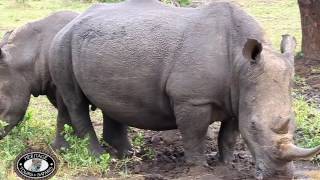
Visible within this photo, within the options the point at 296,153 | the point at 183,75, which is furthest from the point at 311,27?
the point at 296,153

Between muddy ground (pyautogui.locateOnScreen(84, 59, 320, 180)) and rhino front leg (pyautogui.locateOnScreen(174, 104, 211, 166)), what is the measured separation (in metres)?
0.11

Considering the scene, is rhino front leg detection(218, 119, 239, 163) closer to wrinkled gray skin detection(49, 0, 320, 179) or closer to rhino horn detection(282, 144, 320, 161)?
wrinkled gray skin detection(49, 0, 320, 179)

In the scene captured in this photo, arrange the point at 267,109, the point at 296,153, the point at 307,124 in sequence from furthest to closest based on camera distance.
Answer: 1. the point at 307,124
2. the point at 267,109
3. the point at 296,153

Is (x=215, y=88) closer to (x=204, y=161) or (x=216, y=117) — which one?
(x=216, y=117)

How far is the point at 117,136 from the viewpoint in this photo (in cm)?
694

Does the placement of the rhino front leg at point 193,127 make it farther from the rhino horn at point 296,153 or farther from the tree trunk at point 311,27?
the tree trunk at point 311,27

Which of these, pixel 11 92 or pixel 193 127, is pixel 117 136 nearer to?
pixel 11 92

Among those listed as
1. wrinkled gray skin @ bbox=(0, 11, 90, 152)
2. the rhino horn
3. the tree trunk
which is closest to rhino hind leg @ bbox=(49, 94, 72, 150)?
wrinkled gray skin @ bbox=(0, 11, 90, 152)

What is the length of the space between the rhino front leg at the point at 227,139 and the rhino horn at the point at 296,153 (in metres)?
1.17

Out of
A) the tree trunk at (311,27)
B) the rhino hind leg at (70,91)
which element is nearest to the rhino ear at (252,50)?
the rhino hind leg at (70,91)

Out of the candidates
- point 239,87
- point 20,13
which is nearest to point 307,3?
point 239,87

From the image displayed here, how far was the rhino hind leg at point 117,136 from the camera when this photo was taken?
6.93m

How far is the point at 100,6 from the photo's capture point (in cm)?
691

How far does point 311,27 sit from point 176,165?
5396mm
